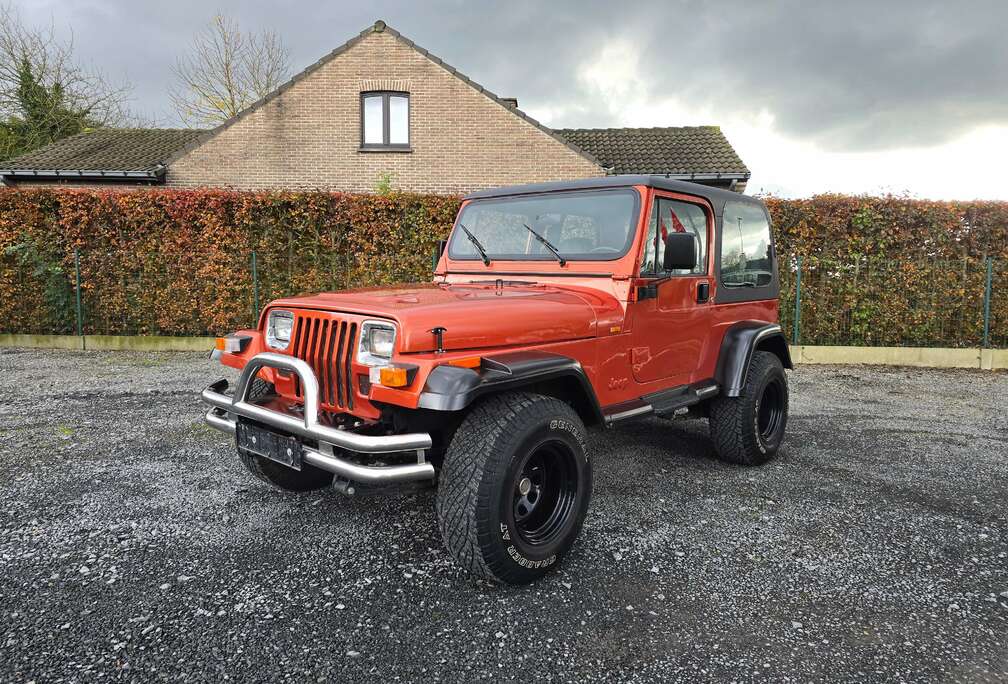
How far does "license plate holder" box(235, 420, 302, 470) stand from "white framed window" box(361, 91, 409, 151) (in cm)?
1414

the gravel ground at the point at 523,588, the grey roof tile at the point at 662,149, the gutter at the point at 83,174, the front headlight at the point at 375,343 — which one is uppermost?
the grey roof tile at the point at 662,149

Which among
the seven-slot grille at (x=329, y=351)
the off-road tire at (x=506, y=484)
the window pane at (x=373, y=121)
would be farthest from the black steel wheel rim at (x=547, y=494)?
the window pane at (x=373, y=121)

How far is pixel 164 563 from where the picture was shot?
121 inches

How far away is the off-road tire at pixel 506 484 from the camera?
2.65m

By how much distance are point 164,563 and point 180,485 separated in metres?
1.13

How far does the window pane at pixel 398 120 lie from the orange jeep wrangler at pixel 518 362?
12787 mm

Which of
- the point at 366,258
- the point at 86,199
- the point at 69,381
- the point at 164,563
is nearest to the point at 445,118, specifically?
the point at 366,258

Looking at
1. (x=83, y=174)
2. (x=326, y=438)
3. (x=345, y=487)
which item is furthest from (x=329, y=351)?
(x=83, y=174)

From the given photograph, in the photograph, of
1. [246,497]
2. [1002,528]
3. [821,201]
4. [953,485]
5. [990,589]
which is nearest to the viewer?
[990,589]

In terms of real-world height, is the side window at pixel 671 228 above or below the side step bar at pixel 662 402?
above

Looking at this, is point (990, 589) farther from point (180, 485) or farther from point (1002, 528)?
point (180, 485)

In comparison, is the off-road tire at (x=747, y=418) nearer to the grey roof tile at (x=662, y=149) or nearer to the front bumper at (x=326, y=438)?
the front bumper at (x=326, y=438)

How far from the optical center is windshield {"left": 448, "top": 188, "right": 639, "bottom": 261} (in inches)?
147

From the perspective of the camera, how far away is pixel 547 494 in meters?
3.12
